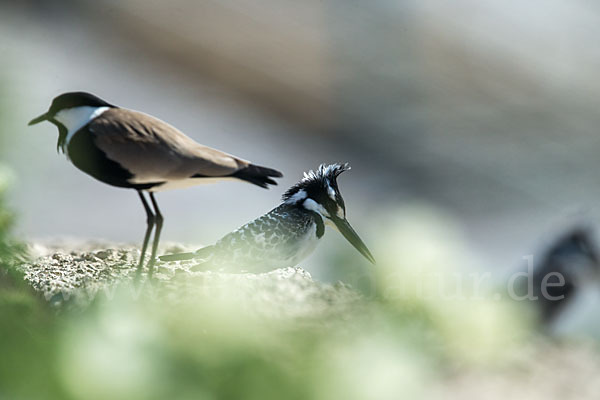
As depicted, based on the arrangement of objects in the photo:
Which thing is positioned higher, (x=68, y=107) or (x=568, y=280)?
(x=568, y=280)

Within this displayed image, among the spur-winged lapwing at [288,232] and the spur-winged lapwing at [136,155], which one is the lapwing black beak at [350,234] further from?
the spur-winged lapwing at [136,155]

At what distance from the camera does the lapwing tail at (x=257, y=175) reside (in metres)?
1.20

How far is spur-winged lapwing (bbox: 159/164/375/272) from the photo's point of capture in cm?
123

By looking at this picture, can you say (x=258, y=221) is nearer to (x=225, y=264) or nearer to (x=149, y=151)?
(x=225, y=264)

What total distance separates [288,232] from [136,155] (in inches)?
11.9

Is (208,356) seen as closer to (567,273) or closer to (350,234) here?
(350,234)

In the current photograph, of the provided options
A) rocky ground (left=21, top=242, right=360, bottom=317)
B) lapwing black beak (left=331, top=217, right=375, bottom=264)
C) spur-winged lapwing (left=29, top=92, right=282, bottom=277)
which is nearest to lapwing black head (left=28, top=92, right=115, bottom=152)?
spur-winged lapwing (left=29, top=92, right=282, bottom=277)

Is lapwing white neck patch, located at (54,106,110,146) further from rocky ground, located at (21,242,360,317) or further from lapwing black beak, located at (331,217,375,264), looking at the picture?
lapwing black beak, located at (331,217,375,264)

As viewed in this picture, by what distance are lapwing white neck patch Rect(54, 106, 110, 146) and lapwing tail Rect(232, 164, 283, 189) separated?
0.93ft

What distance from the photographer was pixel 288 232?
123cm

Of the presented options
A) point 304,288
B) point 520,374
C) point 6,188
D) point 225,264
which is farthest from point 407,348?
point 6,188

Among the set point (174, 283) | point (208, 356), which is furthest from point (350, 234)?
point (208, 356)

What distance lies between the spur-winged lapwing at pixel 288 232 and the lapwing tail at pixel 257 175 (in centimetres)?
9

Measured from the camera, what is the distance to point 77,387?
1.74ft
